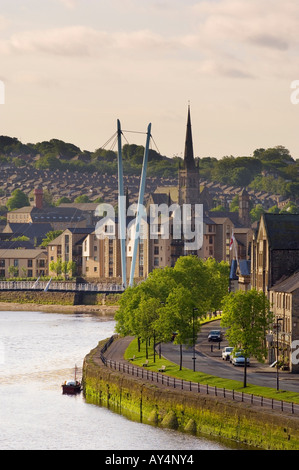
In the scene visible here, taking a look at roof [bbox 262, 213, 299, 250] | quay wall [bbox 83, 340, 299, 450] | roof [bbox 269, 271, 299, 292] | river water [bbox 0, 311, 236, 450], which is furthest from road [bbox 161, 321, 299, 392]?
roof [bbox 262, 213, 299, 250]

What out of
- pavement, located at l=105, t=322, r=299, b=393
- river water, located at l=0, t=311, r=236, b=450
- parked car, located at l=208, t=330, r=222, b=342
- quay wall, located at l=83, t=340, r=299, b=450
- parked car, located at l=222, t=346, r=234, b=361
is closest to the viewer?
quay wall, located at l=83, t=340, r=299, b=450

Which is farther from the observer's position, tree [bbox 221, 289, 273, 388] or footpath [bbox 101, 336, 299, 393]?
footpath [bbox 101, 336, 299, 393]

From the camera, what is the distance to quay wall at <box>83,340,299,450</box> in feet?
246

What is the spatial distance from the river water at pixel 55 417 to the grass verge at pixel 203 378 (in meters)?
6.28

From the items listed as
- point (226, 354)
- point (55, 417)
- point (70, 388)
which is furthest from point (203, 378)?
point (226, 354)

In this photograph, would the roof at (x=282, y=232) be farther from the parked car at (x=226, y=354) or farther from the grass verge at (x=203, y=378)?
the grass verge at (x=203, y=378)

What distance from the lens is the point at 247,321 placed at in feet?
311

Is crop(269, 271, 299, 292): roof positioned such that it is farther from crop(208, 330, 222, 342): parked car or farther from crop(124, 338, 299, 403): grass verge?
crop(208, 330, 222, 342): parked car

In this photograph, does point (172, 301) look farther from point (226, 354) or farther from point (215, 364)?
point (215, 364)

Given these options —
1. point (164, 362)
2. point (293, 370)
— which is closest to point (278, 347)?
point (293, 370)

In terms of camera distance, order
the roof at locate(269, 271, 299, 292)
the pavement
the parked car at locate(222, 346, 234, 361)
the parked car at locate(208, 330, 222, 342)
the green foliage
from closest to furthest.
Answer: the pavement < the roof at locate(269, 271, 299, 292) < the green foliage < the parked car at locate(222, 346, 234, 361) < the parked car at locate(208, 330, 222, 342)

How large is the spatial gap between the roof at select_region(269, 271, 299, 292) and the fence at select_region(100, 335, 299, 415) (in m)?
13.1
